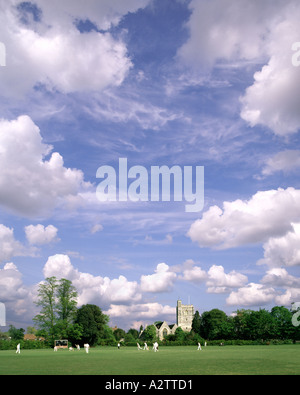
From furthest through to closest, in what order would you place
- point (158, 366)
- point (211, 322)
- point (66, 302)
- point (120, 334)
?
point (120, 334)
point (211, 322)
point (66, 302)
point (158, 366)

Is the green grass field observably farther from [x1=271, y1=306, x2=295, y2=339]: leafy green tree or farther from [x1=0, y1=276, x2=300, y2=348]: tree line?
[x1=271, y1=306, x2=295, y2=339]: leafy green tree

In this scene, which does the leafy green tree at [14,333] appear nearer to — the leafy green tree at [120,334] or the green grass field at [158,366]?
the leafy green tree at [120,334]

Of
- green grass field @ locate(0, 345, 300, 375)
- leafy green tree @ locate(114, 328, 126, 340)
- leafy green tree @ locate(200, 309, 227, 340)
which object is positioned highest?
green grass field @ locate(0, 345, 300, 375)

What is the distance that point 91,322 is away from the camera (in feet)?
286

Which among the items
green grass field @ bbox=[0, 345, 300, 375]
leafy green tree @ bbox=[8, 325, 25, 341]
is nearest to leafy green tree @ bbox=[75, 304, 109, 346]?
green grass field @ bbox=[0, 345, 300, 375]

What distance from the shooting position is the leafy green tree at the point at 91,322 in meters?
85.8

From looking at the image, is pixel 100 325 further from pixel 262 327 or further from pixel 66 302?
pixel 262 327

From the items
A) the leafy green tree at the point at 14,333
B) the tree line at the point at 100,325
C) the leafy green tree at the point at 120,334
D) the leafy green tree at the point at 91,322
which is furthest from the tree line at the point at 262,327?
the leafy green tree at the point at 14,333

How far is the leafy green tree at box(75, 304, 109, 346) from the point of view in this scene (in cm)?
8581

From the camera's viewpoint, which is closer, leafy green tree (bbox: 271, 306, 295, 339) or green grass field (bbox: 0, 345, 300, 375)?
green grass field (bbox: 0, 345, 300, 375)

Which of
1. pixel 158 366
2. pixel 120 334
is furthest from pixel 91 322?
pixel 120 334
